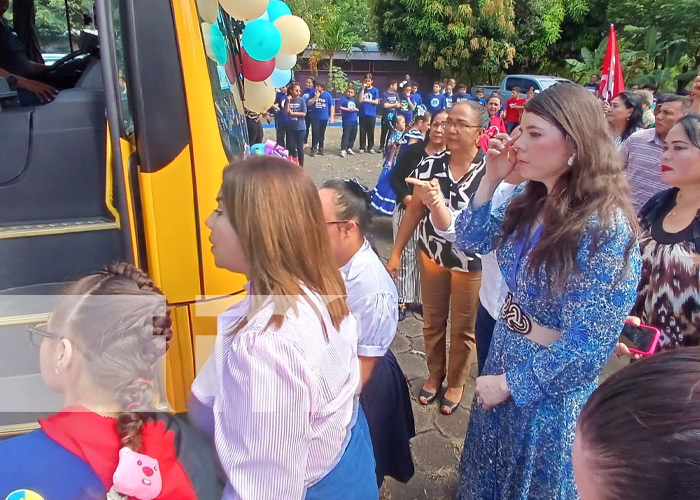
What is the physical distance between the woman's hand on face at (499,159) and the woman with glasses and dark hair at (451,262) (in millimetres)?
885

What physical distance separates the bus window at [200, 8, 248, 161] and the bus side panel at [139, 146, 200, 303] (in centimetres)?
22

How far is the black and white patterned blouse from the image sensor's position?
276 centimetres

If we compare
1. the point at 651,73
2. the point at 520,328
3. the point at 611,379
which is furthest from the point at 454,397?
the point at 651,73

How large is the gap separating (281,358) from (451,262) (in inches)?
75.9

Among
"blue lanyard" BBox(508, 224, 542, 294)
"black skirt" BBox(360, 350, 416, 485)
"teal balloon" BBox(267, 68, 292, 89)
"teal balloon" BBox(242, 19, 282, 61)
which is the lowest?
"black skirt" BBox(360, 350, 416, 485)

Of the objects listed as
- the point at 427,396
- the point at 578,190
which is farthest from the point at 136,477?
the point at 427,396

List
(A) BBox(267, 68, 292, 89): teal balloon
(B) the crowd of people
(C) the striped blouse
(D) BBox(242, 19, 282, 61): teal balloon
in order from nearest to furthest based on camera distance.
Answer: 1. (B) the crowd of people
2. (C) the striped blouse
3. (D) BBox(242, 19, 282, 61): teal balloon
4. (A) BBox(267, 68, 292, 89): teal balloon

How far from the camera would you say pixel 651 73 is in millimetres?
15234

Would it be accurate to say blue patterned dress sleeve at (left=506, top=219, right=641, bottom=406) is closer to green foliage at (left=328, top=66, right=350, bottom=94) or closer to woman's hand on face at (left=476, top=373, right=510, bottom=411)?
woman's hand on face at (left=476, top=373, right=510, bottom=411)

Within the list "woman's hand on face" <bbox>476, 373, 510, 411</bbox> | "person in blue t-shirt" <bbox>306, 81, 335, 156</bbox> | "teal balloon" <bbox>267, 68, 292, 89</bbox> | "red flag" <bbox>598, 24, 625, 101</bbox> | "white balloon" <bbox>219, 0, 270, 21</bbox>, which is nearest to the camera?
"woman's hand on face" <bbox>476, 373, 510, 411</bbox>

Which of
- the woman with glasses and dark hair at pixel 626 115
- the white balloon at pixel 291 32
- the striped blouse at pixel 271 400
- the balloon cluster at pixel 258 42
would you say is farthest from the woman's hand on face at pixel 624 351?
the woman with glasses and dark hair at pixel 626 115

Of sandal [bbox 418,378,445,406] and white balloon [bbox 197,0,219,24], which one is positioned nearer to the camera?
white balloon [bbox 197,0,219,24]

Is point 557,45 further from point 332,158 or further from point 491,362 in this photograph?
point 491,362

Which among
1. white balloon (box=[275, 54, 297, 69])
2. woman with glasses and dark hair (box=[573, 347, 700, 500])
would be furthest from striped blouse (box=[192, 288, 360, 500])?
white balloon (box=[275, 54, 297, 69])
